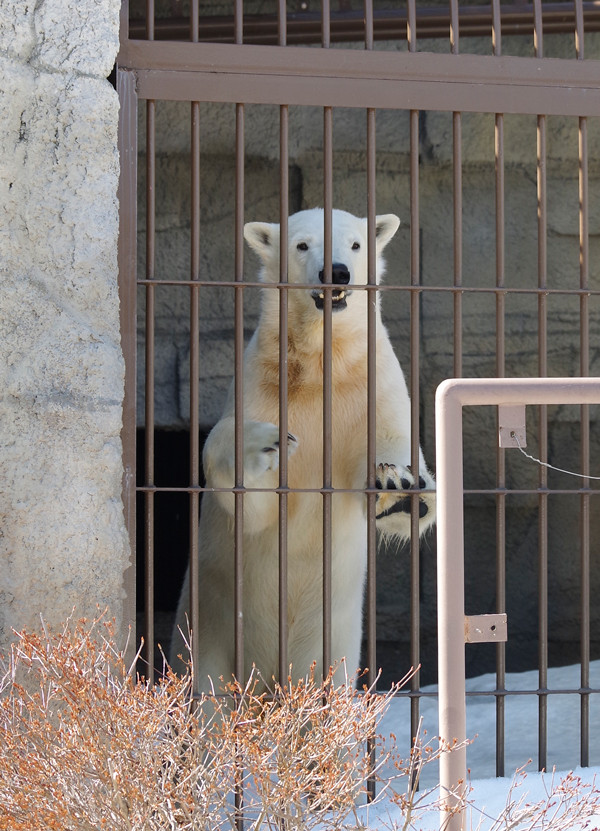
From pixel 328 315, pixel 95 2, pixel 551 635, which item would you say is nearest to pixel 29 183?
pixel 95 2

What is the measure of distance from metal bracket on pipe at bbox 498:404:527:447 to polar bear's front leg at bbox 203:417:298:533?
4.77 feet

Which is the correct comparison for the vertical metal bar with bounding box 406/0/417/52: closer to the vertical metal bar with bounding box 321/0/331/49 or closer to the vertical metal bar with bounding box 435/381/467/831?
the vertical metal bar with bounding box 321/0/331/49

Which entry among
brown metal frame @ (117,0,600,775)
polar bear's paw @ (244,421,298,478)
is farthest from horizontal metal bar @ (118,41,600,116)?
polar bear's paw @ (244,421,298,478)

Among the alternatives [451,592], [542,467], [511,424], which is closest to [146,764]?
[451,592]

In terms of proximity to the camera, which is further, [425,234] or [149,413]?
[425,234]

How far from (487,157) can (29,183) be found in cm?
420

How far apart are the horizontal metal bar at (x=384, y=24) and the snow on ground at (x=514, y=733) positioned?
320cm

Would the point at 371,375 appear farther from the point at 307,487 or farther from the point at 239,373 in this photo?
the point at 307,487

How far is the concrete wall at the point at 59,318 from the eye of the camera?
10.1 feet

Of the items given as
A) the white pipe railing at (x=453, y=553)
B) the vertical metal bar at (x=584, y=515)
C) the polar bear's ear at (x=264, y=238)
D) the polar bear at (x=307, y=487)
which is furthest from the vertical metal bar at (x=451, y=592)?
the polar bear's ear at (x=264, y=238)

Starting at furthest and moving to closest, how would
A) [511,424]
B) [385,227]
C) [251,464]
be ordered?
[385,227], [251,464], [511,424]

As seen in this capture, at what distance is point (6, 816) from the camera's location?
2.14 m

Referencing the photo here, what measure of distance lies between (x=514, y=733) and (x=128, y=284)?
2.82m

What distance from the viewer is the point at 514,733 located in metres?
4.82
